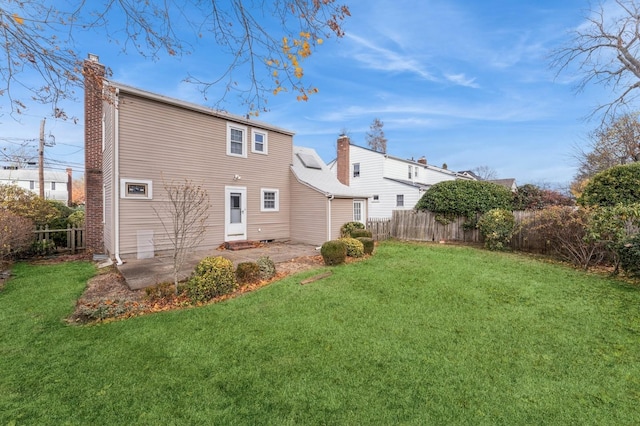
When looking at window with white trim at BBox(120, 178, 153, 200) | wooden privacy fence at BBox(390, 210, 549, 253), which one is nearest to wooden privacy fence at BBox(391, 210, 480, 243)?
wooden privacy fence at BBox(390, 210, 549, 253)

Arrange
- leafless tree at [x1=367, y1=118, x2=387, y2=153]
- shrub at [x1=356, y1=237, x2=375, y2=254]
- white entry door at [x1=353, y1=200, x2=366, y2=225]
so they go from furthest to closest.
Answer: leafless tree at [x1=367, y1=118, x2=387, y2=153] → white entry door at [x1=353, y1=200, x2=366, y2=225] → shrub at [x1=356, y1=237, x2=375, y2=254]

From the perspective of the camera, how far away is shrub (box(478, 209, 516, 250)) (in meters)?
11.3

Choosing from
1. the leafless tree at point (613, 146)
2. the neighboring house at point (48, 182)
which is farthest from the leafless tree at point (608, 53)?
the neighboring house at point (48, 182)

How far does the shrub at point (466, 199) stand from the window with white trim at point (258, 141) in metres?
8.96

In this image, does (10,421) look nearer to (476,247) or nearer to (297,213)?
(297,213)

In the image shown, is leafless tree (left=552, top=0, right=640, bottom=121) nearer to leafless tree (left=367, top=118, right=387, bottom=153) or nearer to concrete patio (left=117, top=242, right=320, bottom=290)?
concrete patio (left=117, top=242, right=320, bottom=290)

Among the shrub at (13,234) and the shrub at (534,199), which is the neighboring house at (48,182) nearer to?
the shrub at (13,234)

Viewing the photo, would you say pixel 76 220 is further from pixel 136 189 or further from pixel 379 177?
pixel 379 177

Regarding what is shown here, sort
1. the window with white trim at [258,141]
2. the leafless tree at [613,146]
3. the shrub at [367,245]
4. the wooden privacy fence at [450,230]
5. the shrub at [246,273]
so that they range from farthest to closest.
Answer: the leafless tree at [613,146]
the window with white trim at [258,141]
the wooden privacy fence at [450,230]
the shrub at [367,245]
the shrub at [246,273]

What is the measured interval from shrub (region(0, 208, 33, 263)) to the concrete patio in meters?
2.96

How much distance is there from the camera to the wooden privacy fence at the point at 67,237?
10516mm

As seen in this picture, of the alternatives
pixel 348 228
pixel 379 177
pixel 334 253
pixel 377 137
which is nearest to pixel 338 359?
pixel 334 253

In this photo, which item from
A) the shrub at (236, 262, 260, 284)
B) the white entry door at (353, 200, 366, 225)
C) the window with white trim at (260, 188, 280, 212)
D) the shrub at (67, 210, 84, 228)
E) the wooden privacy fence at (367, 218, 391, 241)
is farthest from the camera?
the wooden privacy fence at (367, 218, 391, 241)

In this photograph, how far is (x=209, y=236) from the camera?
38.2 ft
